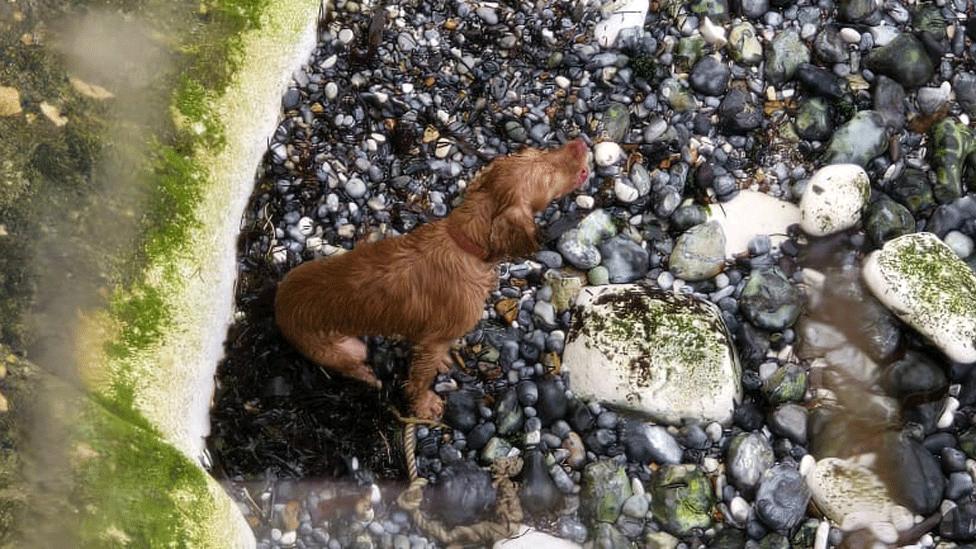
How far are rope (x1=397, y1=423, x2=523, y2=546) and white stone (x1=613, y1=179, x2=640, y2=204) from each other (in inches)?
70.8

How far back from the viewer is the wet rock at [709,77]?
569 cm

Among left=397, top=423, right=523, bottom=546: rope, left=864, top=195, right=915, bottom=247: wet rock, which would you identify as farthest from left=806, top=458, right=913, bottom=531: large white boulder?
left=397, top=423, right=523, bottom=546: rope

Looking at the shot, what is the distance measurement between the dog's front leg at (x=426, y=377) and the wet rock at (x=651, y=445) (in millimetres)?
1127

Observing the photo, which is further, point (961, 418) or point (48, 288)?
point (961, 418)

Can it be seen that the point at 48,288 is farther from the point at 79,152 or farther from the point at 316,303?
the point at 316,303

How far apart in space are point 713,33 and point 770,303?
192cm

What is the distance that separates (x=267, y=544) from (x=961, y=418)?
4.08 metres

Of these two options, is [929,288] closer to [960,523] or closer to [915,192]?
[915,192]

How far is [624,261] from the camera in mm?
5332

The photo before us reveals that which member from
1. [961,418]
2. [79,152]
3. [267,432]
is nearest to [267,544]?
[267,432]

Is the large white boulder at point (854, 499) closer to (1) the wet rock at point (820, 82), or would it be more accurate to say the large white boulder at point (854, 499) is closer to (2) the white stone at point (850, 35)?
(1) the wet rock at point (820, 82)

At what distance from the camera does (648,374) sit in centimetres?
488

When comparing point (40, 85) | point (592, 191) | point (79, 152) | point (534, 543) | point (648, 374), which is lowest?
point (534, 543)

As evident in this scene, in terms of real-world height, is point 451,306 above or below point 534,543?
above
